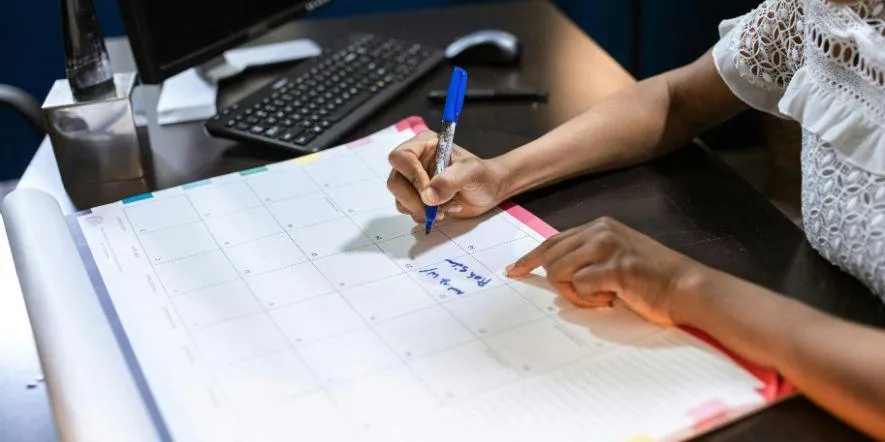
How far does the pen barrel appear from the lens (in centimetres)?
93

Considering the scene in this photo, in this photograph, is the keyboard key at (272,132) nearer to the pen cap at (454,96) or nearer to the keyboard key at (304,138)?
the keyboard key at (304,138)

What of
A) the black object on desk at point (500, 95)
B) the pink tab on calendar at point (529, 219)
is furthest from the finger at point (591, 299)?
the black object on desk at point (500, 95)

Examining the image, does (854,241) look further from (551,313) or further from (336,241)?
(336,241)

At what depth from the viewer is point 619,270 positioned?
0.76 metres

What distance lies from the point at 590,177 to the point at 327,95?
419mm

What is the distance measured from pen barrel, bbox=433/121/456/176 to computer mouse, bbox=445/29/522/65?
0.51 metres

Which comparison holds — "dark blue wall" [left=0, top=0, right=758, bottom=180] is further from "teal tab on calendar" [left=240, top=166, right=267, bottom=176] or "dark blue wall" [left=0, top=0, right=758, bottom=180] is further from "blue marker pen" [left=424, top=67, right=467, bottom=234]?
"blue marker pen" [left=424, top=67, right=467, bottom=234]

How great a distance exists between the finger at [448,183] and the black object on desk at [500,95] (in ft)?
1.23

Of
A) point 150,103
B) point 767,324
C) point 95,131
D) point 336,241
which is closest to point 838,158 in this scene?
point 767,324

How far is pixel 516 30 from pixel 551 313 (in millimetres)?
921

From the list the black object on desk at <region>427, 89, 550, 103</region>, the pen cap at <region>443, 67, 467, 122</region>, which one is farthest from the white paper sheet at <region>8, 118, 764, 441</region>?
the black object on desk at <region>427, 89, 550, 103</region>

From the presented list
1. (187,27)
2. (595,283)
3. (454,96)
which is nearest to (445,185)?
(454,96)

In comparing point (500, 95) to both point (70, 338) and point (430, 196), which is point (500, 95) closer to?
point (430, 196)

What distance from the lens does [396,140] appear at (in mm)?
1128
